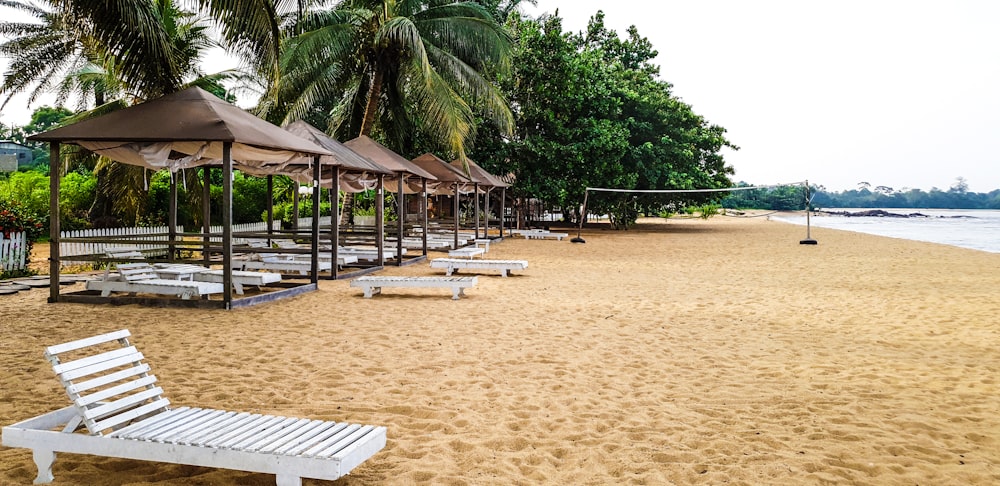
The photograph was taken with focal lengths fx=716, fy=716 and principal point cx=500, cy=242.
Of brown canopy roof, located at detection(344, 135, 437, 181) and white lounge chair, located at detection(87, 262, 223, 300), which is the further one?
brown canopy roof, located at detection(344, 135, 437, 181)

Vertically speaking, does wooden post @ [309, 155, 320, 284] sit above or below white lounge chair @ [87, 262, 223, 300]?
above

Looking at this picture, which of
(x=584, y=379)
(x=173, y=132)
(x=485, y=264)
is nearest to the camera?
(x=584, y=379)

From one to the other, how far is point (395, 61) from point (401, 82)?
62 centimetres

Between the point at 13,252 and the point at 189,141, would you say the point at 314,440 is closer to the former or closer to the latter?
the point at 189,141

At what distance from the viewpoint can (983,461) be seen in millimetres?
4051

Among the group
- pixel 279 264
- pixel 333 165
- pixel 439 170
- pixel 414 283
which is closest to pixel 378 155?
pixel 333 165

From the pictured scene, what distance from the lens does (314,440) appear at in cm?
349

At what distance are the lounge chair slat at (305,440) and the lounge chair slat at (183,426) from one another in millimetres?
556

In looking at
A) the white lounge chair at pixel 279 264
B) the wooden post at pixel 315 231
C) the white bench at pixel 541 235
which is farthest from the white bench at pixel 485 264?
the white bench at pixel 541 235

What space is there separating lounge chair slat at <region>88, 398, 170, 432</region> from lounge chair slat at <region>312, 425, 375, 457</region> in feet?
3.78

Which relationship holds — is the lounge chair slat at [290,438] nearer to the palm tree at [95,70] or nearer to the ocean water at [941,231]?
the palm tree at [95,70]

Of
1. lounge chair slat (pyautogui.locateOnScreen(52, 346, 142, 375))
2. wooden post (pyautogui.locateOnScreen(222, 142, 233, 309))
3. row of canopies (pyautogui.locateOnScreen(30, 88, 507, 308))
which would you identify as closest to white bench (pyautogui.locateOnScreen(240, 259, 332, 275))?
row of canopies (pyautogui.locateOnScreen(30, 88, 507, 308))

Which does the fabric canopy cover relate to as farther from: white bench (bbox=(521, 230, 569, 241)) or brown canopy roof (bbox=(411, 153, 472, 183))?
white bench (bbox=(521, 230, 569, 241))

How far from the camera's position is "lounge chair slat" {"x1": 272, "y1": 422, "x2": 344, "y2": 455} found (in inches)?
129
